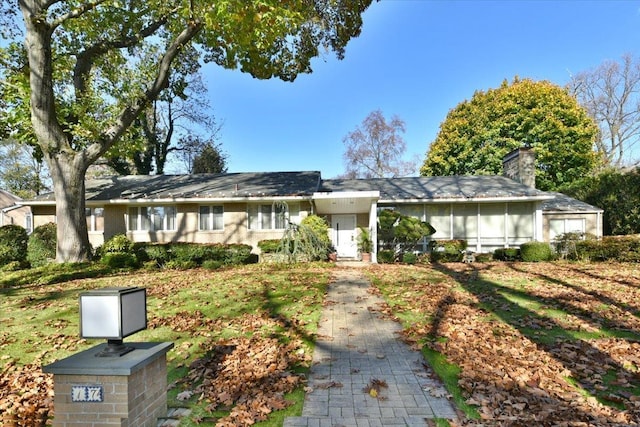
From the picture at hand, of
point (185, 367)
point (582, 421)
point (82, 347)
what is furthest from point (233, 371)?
point (582, 421)

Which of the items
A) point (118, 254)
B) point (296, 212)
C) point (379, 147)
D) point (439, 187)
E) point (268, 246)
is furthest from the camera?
point (379, 147)

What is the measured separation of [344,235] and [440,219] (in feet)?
16.5

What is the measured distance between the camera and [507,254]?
1589 centimetres

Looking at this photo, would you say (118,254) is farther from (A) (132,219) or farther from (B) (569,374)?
(B) (569,374)

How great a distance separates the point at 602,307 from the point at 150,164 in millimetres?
31676

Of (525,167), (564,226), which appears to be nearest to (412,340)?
(564,226)

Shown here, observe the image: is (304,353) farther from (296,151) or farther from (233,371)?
(296,151)

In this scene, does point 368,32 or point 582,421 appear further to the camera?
point 368,32

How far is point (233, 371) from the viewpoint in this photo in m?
4.21

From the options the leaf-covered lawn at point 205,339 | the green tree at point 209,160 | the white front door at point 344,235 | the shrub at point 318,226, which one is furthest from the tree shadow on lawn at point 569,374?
the green tree at point 209,160

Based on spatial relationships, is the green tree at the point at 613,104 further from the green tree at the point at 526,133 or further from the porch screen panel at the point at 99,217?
the porch screen panel at the point at 99,217

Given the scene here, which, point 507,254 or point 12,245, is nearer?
point 12,245

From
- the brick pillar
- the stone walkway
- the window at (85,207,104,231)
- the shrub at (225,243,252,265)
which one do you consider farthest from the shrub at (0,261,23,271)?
the brick pillar

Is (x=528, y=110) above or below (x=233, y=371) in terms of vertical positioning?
above
